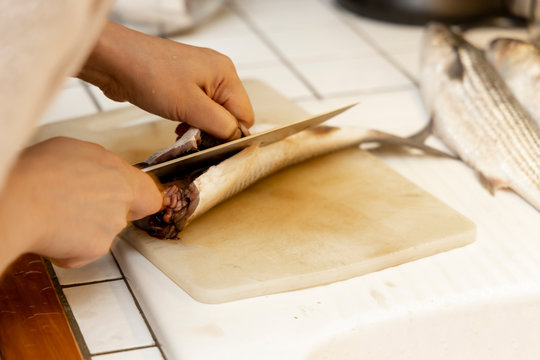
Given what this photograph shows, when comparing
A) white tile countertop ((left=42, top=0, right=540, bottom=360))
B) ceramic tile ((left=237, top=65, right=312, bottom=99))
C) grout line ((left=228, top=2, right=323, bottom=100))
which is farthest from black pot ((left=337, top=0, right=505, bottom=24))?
white tile countertop ((left=42, top=0, right=540, bottom=360))

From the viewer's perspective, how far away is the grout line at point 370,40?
63.0 inches

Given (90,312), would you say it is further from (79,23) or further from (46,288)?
(79,23)

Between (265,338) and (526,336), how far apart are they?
15.3 inches

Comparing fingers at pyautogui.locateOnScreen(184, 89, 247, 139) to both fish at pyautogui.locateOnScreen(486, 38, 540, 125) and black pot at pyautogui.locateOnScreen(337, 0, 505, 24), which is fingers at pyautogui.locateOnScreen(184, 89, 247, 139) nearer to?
fish at pyautogui.locateOnScreen(486, 38, 540, 125)

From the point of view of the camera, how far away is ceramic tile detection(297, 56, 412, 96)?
59.6 inches

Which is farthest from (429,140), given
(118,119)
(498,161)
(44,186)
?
(44,186)

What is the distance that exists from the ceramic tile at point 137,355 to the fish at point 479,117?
60cm

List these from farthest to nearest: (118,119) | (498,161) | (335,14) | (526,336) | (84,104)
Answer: (335,14)
(84,104)
(118,119)
(498,161)
(526,336)

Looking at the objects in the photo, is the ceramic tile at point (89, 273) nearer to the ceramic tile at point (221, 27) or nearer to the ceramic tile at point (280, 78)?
the ceramic tile at point (280, 78)

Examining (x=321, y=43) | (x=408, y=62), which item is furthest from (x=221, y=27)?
(x=408, y=62)

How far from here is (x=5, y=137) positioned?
0.55 metres

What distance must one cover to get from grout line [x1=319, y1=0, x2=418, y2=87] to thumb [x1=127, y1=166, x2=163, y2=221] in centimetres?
85

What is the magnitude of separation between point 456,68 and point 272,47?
0.51m

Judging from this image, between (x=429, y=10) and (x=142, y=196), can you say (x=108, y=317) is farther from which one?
(x=429, y=10)
